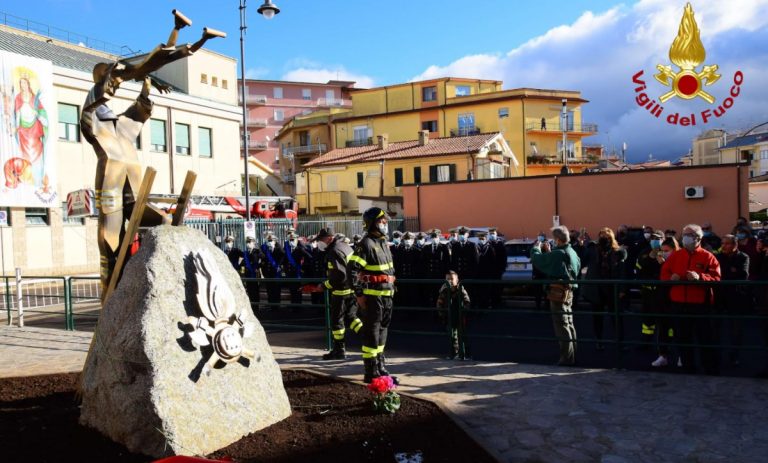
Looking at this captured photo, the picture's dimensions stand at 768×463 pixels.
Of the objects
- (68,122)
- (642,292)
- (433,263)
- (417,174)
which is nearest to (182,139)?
(68,122)

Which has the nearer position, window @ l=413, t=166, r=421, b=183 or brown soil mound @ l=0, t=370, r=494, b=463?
brown soil mound @ l=0, t=370, r=494, b=463

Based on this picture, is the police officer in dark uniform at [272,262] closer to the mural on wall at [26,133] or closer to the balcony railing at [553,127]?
the mural on wall at [26,133]

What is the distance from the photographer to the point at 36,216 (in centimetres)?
2694

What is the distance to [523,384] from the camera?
23.4 feet

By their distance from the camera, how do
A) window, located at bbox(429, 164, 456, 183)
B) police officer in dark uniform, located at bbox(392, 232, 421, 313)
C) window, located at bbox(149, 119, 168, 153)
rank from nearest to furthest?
police officer in dark uniform, located at bbox(392, 232, 421, 313) → window, located at bbox(149, 119, 168, 153) → window, located at bbox(429, 164, 456, 183)

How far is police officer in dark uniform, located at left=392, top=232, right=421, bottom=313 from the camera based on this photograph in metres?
14.2

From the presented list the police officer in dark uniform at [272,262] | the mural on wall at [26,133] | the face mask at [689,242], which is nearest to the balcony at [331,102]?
the mural on wall at [26,133]

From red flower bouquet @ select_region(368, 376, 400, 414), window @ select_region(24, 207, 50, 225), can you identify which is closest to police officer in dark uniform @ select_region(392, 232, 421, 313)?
red flower bouquet @ select_region(368, 376, 400, 414)

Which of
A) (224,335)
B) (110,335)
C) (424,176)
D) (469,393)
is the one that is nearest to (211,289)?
(224,335)

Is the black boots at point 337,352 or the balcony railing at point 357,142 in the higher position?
the balcony railing at point 357,142

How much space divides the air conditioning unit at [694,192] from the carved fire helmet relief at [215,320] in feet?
73.9

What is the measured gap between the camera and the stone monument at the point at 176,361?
4801 mm

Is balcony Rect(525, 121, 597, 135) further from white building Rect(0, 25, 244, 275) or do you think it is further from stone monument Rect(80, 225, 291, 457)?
stone monument Rect(80, 225, 291, 457)

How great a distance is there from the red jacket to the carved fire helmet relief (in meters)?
5.24
